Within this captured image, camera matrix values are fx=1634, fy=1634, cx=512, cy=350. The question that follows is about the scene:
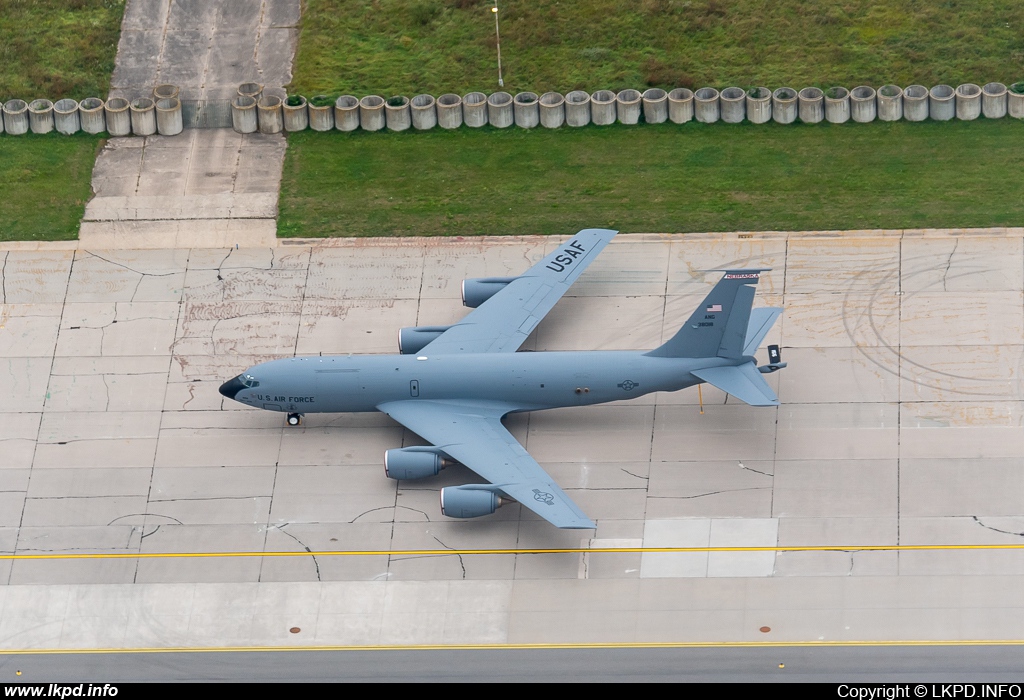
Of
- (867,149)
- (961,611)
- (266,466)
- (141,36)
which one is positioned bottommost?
(961,611)

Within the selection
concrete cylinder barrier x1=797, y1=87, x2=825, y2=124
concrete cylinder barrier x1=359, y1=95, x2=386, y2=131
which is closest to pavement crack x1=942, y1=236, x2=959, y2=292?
concrete cylinder barrier x1=797, y1=87, x2=825, y2=124

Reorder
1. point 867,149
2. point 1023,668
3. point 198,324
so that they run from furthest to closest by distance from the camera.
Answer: point 867,149
point 198,324
point 1023,668

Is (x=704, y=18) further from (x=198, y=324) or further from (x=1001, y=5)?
(x=198, y=324)

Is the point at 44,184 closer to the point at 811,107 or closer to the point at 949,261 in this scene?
the point at 811,107

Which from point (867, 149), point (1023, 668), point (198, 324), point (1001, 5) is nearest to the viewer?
point (1023, 668)

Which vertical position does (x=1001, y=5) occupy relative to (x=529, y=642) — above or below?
above

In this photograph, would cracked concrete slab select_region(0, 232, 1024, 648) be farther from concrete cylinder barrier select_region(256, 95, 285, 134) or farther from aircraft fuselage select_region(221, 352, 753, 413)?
concrete cylinder barrier select_region(256, 95, 285, 134)
